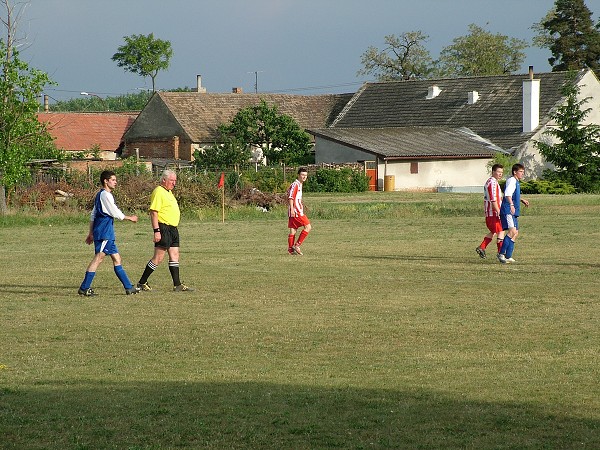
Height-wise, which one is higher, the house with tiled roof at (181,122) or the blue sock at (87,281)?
the house with tiled roof at (181,122)

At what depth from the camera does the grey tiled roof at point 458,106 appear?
74.2m

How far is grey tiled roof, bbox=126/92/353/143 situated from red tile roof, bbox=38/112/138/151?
4.09 metres

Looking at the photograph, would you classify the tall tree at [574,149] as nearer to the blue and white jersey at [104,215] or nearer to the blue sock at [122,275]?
the blue sock at [122,275]

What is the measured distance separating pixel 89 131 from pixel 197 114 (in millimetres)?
10254

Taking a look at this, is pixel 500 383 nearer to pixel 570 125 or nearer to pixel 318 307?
pixel 318 307

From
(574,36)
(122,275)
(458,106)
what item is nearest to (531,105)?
(458,106)

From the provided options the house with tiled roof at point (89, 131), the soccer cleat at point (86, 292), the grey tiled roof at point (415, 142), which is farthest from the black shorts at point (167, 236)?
the house with tiled roof at point (89, 131)

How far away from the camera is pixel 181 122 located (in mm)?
78062

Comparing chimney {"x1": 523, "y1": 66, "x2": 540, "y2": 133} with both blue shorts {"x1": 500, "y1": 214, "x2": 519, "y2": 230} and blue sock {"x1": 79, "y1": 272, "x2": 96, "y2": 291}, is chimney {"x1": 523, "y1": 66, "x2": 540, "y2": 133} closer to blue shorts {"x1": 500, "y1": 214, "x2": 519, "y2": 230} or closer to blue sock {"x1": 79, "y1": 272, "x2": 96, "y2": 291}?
blue shorts {"x1": 500, "y1": 214, "x2": 519, "y2": 230}

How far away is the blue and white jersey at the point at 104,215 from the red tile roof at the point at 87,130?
67.5 m

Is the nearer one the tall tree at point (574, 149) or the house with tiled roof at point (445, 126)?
the tall tree at point (574, 149)

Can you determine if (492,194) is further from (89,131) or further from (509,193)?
(89,131)

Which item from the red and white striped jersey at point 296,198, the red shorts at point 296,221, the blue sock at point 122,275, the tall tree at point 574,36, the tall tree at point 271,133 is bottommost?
the blue sock at point 122,275

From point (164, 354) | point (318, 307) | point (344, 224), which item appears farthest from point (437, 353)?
point (344, 224)
